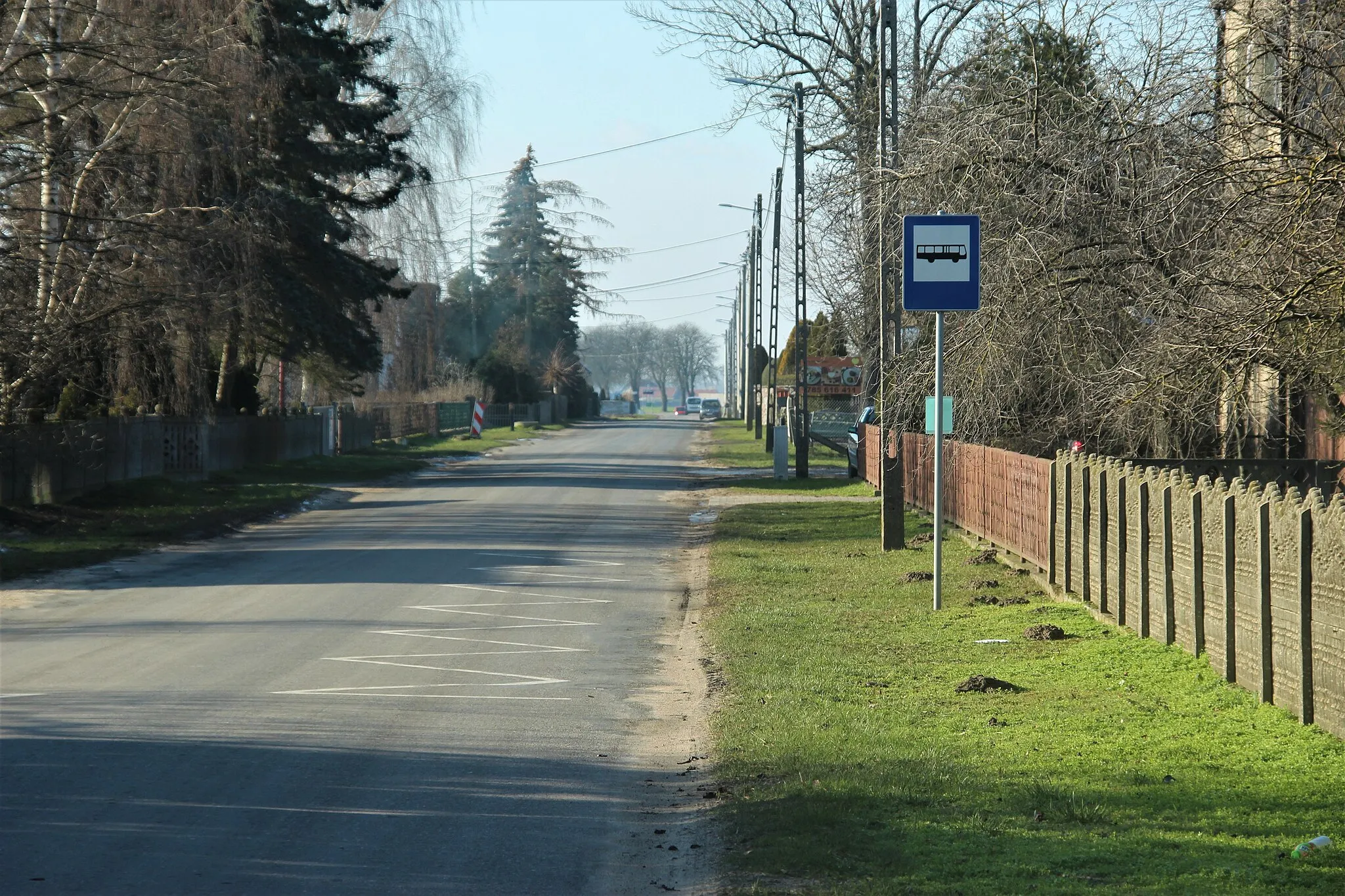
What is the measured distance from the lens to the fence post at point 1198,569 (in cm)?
915

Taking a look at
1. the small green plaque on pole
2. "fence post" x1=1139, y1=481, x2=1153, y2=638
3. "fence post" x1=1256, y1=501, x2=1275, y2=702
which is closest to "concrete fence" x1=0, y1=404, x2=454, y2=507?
the small green plaque on pole

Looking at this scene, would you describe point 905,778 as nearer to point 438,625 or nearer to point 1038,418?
point 438,625

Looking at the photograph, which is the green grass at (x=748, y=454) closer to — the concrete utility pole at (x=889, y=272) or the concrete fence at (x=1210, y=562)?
the concrete utility pole at (x=889, y=272)

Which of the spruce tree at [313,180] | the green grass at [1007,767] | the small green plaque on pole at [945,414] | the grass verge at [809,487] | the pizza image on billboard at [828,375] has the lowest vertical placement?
the grass verge at [809,487]

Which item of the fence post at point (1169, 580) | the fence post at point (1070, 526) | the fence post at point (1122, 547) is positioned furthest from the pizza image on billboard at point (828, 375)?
the fence post at point (1169, 580)

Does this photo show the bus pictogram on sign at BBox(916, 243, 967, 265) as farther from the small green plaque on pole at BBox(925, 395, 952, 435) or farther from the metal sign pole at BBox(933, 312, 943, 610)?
the small green plaque on pole at BBox(925, 395, 952, 435)

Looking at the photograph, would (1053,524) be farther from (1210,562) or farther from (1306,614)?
(1306,614)

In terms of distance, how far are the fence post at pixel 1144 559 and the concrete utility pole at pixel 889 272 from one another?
630 centimetres

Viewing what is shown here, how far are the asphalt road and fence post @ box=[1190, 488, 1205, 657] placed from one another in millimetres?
3894

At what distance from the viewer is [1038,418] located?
18.3m

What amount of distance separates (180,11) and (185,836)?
20.5 meters

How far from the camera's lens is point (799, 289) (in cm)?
3108

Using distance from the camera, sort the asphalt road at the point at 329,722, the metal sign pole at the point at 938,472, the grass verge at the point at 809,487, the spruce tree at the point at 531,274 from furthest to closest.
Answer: the spruce tree at the point at 531,274
the grass verge at the point at 809,487
the metal sign pole at the point at 938,472
the asphalt road at the point at 329,722

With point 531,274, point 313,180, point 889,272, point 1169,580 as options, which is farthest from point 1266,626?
point 531,274
